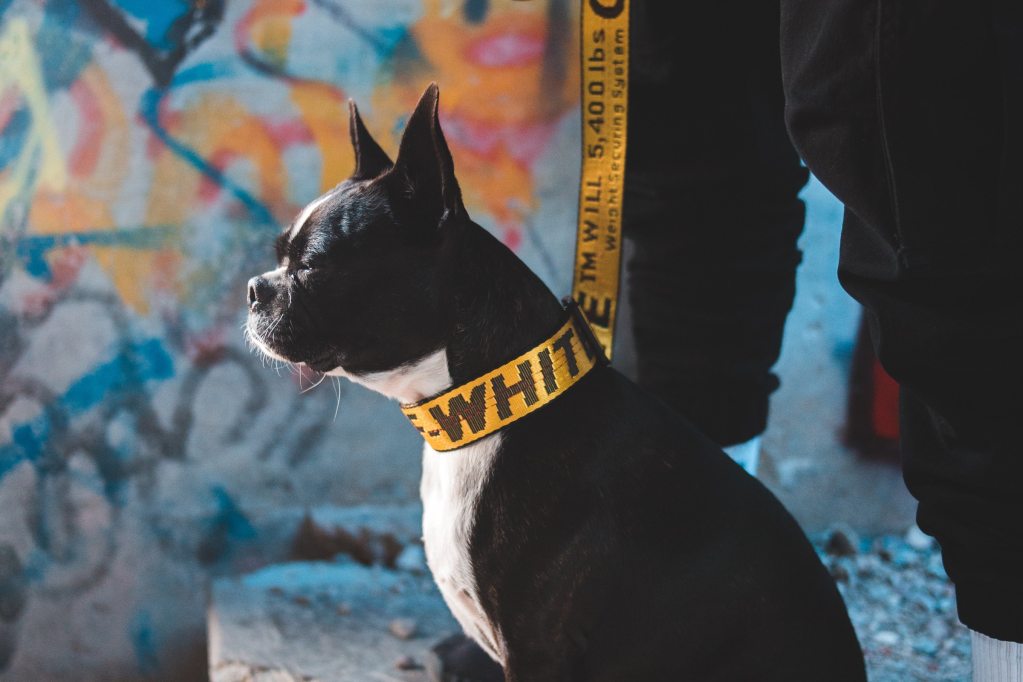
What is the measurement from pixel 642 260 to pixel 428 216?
512 mm

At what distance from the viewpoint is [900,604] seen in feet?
6.00

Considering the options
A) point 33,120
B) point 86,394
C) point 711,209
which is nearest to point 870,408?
point 711,209

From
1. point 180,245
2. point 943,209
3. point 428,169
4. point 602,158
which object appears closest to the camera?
point 943,209

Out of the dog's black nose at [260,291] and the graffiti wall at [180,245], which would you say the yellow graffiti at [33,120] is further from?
the dog's black nose at [260,291]

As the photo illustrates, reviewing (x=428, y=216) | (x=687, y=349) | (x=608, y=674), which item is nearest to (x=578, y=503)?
(x=608, y=674)

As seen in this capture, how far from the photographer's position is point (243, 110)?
184 centimetres

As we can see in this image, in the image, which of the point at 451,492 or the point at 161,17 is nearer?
the point at 451,492

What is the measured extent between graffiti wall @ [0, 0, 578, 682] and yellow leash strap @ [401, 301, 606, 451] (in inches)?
34.5

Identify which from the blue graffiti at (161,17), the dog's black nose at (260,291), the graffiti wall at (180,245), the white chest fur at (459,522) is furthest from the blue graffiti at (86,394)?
the white chest fur at (459,522)

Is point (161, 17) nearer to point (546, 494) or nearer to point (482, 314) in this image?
point (482, 314)

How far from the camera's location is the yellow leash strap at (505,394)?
108 cm

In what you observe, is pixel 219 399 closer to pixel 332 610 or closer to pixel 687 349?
pixel 332 610

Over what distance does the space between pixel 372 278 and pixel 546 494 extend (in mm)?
301

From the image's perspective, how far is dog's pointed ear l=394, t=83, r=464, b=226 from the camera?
1003 millimetres
